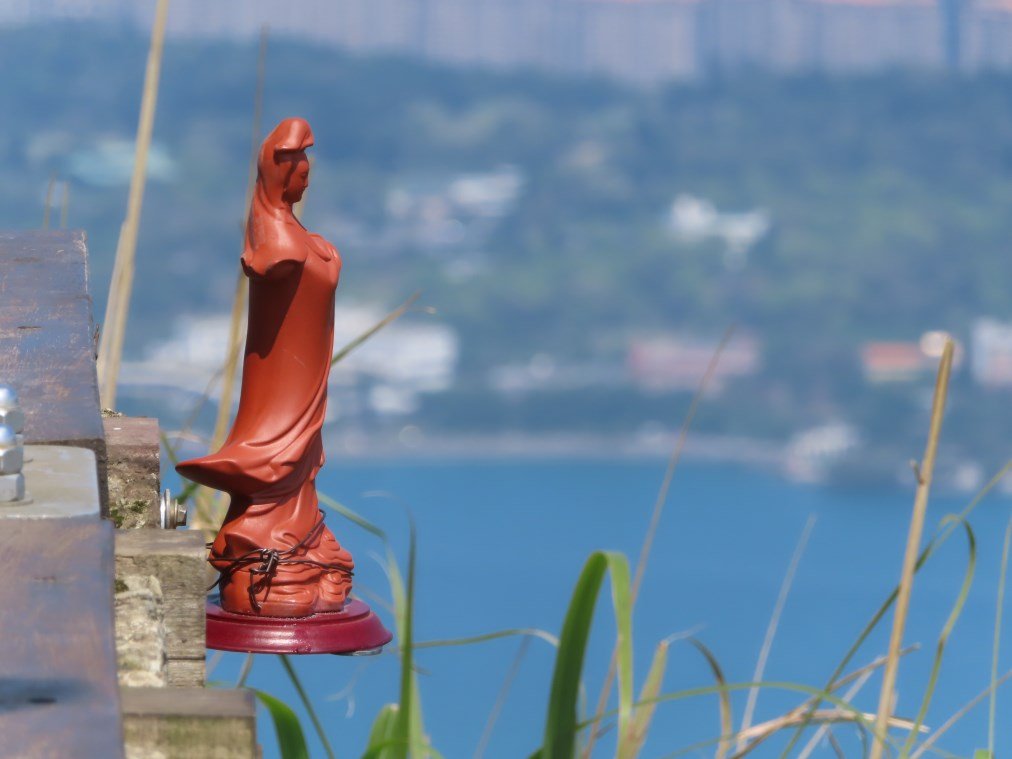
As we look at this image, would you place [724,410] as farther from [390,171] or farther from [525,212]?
[390,171]

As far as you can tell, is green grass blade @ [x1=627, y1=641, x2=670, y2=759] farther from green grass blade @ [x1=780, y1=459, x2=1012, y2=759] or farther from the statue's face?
the statue's face

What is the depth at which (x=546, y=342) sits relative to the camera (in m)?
31.2

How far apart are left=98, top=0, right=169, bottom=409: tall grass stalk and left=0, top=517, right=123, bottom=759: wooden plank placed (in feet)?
3.48

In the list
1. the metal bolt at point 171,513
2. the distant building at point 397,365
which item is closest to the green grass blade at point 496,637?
the metal bolt at point 171,513

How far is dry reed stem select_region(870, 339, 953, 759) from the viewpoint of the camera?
58.9 inches

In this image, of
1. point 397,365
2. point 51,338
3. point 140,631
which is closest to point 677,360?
point 397,365

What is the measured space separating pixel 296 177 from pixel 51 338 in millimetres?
330

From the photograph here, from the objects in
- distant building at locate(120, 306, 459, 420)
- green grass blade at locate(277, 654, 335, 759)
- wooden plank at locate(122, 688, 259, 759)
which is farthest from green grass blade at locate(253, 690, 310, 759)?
distant building at locate(120, 306, 459, 420)

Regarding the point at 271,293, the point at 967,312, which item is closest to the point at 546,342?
the point at 967,312

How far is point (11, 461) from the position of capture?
50.1 inches

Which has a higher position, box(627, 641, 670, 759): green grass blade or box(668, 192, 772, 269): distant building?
box(627, 641, 670, 759): green grass blade

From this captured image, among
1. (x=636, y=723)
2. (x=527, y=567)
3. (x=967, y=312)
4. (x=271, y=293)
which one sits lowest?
(x=527, y=567)

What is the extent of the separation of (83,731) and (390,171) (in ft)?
108

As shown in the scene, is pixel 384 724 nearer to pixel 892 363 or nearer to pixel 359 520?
pixel 359 520
